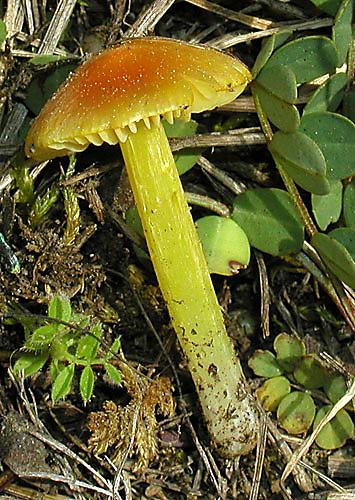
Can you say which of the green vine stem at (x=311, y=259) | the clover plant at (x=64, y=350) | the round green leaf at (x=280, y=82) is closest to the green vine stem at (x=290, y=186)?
the green vine stem at (x=311, y=259)

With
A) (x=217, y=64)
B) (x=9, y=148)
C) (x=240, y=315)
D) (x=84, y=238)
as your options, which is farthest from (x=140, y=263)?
(x=217, y=64)

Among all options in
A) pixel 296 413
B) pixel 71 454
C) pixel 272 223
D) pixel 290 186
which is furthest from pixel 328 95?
pixel 71 454

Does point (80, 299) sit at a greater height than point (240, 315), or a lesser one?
greater

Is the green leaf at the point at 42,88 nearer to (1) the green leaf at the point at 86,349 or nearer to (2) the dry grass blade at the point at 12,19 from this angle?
(2) the dry grass blade at the point at 12,19

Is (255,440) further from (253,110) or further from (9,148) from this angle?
(9,148)

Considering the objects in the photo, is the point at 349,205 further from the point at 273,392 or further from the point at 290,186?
the point at 273,392

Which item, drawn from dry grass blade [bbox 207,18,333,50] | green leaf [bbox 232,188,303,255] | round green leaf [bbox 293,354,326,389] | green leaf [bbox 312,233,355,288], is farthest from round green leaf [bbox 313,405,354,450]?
dry grass blade [bbox 207,18,333,50]

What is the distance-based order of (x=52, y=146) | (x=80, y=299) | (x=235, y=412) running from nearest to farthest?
1. (x=52, y=146)
2. (x=235, y=412)
3. (x=80, y=299)

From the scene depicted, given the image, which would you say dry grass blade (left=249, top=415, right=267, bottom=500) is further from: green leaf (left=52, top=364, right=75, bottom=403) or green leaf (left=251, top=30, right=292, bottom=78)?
green leaf (left=251, top=30, right=292, bottom=78)
